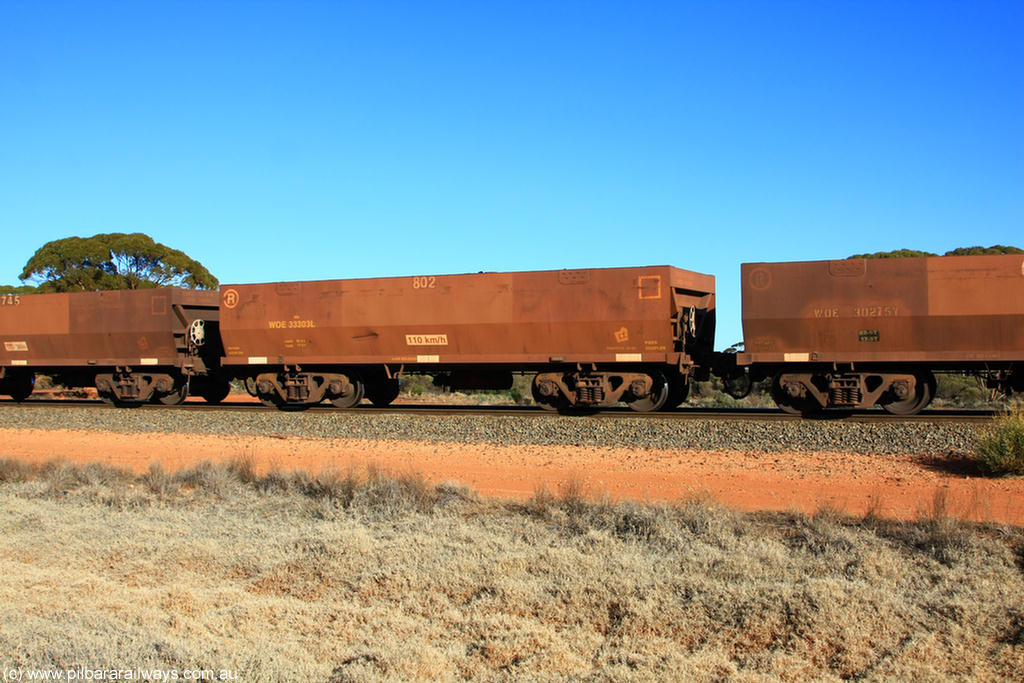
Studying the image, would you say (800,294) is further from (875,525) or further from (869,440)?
(875,525)

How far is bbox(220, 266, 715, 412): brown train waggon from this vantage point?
17594 mm

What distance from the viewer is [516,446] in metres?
14.9

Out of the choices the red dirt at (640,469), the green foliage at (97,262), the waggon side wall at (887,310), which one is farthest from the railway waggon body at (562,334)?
the green foliage at (97,262)

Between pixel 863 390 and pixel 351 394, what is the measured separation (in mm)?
11493

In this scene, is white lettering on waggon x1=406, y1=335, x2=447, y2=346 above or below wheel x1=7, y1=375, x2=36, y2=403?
above

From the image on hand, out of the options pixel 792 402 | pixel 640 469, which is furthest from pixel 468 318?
pixel 640 469

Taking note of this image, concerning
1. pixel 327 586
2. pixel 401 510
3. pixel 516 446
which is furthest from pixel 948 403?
pixel 327 586

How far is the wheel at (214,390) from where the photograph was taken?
941 inches

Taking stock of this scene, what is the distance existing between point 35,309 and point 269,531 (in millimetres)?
18927

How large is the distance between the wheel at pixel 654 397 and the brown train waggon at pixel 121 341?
1147 centimetres

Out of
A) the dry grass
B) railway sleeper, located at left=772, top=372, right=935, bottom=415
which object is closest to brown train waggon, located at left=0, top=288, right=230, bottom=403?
the dry grass

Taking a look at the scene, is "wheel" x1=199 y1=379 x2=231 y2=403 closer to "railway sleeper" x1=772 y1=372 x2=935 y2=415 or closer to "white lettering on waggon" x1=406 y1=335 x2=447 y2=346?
"white lettering on waggon" x1=406 y1=335 x2=447 y2=346

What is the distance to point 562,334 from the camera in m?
18.0

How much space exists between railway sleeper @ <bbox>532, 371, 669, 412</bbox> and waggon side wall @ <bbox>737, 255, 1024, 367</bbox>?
203cm
